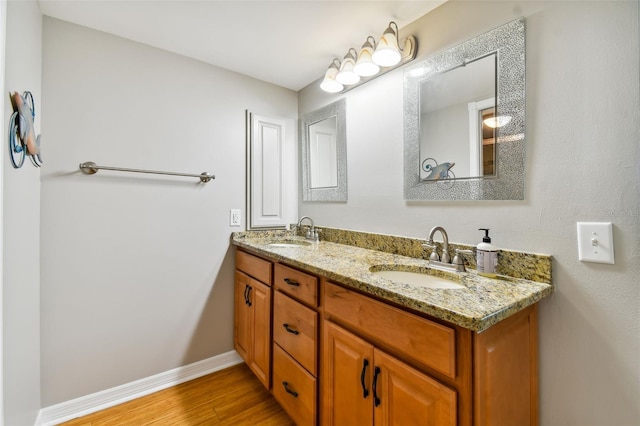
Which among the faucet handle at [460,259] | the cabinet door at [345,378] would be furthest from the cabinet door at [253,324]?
the faucet handle at [460,259]

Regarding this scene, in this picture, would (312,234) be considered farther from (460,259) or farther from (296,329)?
(460,259)

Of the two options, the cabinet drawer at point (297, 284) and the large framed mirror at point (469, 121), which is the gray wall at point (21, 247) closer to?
the cabinet drawer at point (297, 284)

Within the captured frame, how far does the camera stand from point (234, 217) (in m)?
1.98

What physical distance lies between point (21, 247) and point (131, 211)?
0.56 meters

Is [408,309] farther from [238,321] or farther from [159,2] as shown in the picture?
[159,2]

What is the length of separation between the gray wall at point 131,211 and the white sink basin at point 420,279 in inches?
47.6

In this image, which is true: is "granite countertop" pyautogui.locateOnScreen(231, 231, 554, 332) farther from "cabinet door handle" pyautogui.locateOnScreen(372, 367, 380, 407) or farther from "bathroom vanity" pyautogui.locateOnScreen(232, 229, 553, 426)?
"cabinet door handle" pyautogui.locateOnScreen(372, 367, 380, 407)

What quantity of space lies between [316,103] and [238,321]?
1689 mm

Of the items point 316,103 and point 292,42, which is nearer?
point 292,42

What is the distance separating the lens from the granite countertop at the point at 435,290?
0.71 metres

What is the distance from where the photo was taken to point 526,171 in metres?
1.03

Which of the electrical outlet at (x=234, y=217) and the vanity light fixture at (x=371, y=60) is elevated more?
the vanity light fixture at (x=371, y=60)

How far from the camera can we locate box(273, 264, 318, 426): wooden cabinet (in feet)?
3.93

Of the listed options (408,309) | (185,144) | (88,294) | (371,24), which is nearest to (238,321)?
(88,294)
